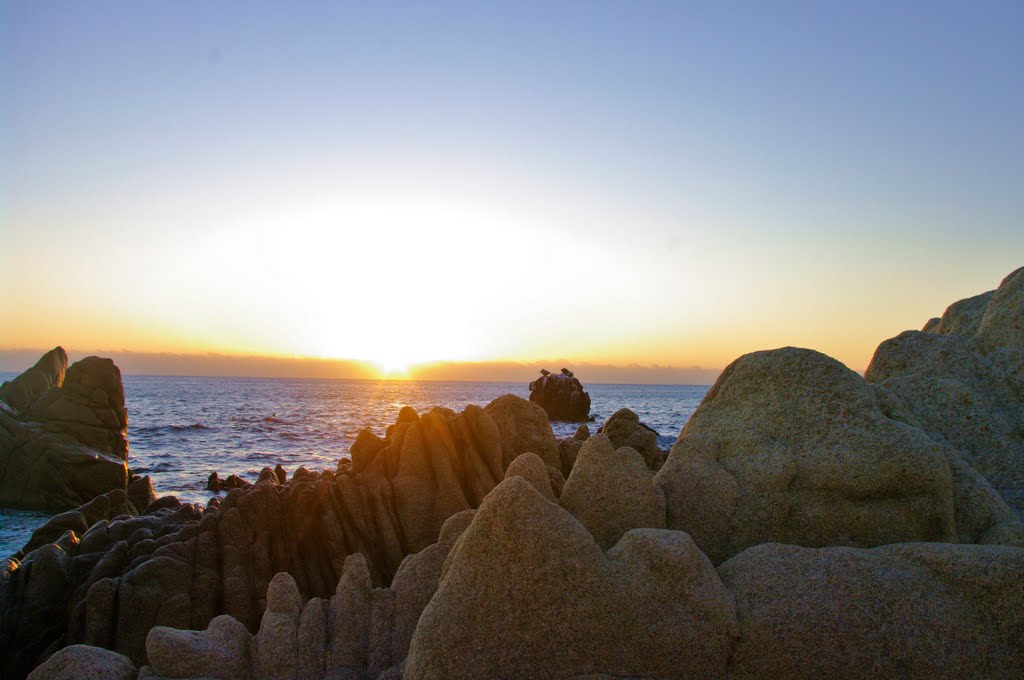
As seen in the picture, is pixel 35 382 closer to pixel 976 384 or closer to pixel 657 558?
pixel 657 558

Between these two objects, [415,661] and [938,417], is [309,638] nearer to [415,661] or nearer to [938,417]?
[415,661]

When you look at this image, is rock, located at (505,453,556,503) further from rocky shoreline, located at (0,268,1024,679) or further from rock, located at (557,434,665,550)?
rock, located at (557,434,665,550)

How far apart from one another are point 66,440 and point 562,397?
47463 millimetres

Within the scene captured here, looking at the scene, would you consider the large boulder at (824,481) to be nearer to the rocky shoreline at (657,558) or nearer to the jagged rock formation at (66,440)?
the rocky shoreline at (657,558)

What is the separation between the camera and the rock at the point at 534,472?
7.59 metres

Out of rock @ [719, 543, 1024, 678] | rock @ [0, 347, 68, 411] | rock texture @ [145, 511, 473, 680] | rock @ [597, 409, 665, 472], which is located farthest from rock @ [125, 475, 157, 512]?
rock @ [719, 543, 1024, 678]

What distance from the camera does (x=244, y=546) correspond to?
36.4ft

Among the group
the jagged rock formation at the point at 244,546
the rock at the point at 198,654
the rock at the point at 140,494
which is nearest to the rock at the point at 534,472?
the rock at the point at 198,654

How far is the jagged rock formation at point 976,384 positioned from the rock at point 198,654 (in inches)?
306

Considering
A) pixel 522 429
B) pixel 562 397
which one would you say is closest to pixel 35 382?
pixel 522 429

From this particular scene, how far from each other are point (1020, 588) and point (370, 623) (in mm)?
5572

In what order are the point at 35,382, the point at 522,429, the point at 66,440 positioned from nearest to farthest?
the point at 522,429
the point at 66,440
the point at 35,382

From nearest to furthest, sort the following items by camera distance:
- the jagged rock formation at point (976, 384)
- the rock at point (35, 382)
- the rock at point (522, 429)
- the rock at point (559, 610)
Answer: the rock at point (559, 610)
the jagged rock formation at point (976, 384)
the rock at point (522, 429)
the rock at point (35, 382)

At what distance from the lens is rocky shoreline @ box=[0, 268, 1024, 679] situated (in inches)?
193
